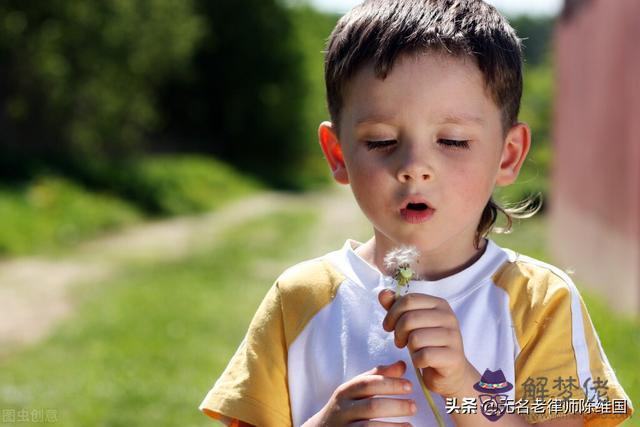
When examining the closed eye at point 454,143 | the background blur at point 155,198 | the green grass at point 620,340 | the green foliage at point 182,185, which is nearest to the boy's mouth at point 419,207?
the closed eye at point 454,143

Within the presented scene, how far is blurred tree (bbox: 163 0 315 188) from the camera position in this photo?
24469mm

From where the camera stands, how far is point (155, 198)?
47.2 feet

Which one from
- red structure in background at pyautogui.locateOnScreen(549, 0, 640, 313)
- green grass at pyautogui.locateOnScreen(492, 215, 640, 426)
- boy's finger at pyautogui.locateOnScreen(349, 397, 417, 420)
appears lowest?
boy's finger at pyautogui.locateOnScreen(349, 397, 417, 420)

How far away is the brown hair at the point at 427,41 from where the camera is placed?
1535 millimetres

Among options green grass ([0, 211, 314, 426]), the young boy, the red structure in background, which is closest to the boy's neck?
the young boy

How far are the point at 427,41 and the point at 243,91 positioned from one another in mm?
23912

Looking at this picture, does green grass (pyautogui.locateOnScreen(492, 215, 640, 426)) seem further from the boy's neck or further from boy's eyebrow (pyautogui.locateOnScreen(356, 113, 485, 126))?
boy's eyebrow (pyautogui.locateOnScreen(356, 113, 485, 126))

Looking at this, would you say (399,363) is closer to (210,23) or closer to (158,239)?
(158,239)

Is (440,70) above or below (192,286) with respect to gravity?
below

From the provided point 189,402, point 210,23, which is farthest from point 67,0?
point 210,23

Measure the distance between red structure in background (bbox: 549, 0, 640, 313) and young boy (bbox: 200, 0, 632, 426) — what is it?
4386mm

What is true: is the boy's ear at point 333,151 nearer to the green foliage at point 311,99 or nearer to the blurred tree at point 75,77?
the blurred tree at point 75,77

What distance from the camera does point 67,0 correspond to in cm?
1279

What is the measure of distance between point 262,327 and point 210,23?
76.5 ft
